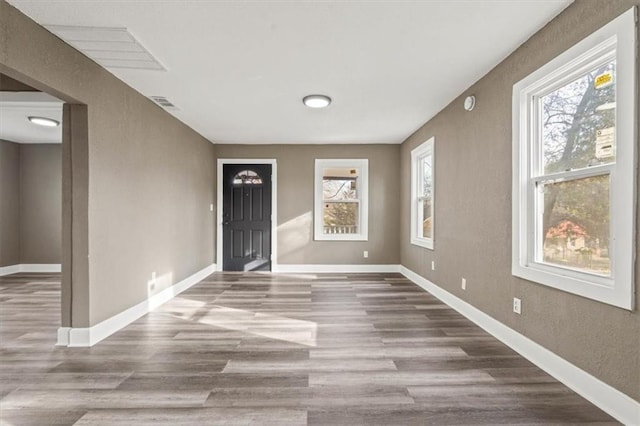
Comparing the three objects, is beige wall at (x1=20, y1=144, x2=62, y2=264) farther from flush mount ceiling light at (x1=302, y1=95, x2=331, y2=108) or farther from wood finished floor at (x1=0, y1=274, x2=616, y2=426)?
flush mount ceiling light at (x1=302, y1=95, x2=331, y2=108)

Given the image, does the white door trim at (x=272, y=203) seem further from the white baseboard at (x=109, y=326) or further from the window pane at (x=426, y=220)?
the window pane at (x=426, y=220)

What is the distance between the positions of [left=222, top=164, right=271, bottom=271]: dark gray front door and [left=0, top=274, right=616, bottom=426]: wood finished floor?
248 cm

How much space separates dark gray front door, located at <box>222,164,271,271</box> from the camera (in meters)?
6.42

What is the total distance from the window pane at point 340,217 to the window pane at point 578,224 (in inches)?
164

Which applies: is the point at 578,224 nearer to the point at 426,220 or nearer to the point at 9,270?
the point at 426,220

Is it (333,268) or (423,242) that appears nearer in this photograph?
(423,242)

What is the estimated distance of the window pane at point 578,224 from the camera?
1.99 meters

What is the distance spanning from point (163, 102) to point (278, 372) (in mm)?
3298

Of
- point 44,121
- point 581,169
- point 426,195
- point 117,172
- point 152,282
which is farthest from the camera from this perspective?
point 426,195

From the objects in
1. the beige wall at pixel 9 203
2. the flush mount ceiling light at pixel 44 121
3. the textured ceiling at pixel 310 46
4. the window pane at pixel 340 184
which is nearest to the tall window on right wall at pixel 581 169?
the textured ceiling at pixel 310 46

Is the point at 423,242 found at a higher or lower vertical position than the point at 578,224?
lower

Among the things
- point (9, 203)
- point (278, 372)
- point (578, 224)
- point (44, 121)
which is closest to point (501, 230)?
point (578, 224)

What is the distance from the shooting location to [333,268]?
643 cm

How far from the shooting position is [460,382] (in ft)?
7.30
